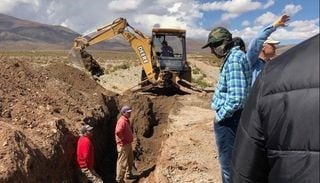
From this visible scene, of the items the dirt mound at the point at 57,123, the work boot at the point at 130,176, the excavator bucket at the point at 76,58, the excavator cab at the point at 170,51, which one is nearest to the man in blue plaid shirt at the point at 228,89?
the dirt mound at the point at 57,123

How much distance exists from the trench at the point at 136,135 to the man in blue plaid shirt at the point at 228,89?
6.25m

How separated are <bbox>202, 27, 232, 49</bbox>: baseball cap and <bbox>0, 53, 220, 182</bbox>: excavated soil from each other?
9.87 ft

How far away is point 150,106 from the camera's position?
638 inches

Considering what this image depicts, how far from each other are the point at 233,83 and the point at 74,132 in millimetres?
5358

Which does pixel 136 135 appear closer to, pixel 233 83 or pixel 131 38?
pixel 131 38

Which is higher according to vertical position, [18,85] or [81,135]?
[18,85]

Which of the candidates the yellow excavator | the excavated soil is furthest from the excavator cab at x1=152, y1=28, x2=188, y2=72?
the excavated soil

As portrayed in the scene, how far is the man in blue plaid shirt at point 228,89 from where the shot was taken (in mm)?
5238

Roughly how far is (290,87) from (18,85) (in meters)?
9.94

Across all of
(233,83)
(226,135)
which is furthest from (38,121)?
(233,83)

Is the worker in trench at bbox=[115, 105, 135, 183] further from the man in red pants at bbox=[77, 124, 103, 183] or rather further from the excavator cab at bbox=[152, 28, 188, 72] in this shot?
the excavator cab at bbox=[152, 28, 188, 72]

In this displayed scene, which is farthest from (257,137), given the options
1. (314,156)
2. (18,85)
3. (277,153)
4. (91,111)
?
(91,111)

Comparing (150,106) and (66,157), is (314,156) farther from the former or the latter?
(150,106)

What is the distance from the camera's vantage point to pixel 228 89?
17.3ft
